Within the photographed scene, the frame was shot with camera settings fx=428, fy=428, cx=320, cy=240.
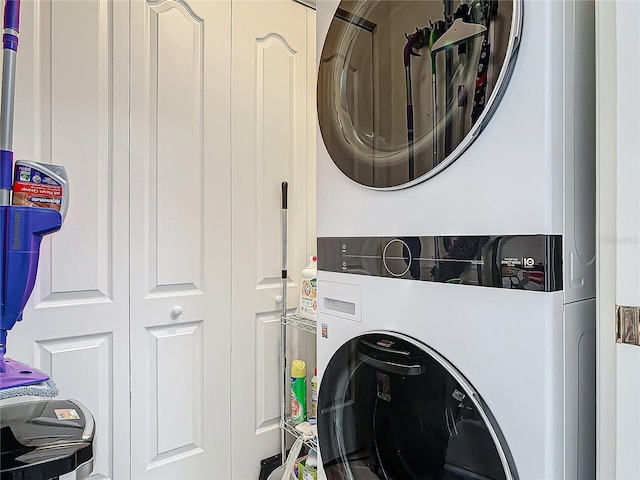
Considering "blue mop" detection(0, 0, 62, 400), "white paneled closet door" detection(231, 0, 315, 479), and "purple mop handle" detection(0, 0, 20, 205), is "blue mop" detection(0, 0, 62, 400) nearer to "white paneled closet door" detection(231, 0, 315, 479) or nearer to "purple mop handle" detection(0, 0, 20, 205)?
"purple mop handle" detection(0, 0, 20, 205)

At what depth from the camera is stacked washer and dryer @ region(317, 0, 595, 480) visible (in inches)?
28.0

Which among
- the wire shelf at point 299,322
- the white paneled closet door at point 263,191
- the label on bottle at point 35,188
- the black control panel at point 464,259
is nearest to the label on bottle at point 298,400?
the white paneled closet door at point 263,191

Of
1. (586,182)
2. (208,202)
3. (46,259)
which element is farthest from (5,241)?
(586,182)

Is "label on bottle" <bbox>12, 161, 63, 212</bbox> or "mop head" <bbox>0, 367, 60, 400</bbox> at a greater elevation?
"label on bottle" <bbox>12, 161, 63, 212</bbox>

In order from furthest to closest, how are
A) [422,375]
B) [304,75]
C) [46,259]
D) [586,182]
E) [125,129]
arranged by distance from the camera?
1. [304,75]
2. [125,129]
3. [46,259]
4. [422,375]
5. [586,182]

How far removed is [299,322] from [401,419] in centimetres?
68

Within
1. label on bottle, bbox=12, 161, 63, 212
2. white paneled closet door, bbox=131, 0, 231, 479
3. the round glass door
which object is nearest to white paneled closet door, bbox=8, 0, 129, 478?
white paneled closet door, bbox=131, 0, 231, 479

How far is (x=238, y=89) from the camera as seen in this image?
1.59m

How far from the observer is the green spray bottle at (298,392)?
63.7 inches

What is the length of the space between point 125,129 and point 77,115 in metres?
0.13

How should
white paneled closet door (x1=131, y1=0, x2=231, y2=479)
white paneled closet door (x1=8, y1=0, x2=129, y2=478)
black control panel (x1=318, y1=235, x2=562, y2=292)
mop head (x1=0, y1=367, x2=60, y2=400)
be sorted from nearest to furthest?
1. black control panel (x1=318, y1=235, x2=562, y2=292)
2. mop head (x1=0, y1=367, x2=60, y2=400)
3. white paneled closet door (x1=8, y1=0, x2=129, y2=478)
4. white paneled closet door (x1=131, y1=0, x2=231, y2=479)

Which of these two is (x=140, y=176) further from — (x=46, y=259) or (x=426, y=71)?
(x=426, y=71)

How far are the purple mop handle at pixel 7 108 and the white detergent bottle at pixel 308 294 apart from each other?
0.95m

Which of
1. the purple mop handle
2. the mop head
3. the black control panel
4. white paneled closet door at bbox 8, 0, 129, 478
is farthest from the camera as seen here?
white paneled closet door at bbox 8, 0, 129, 478
